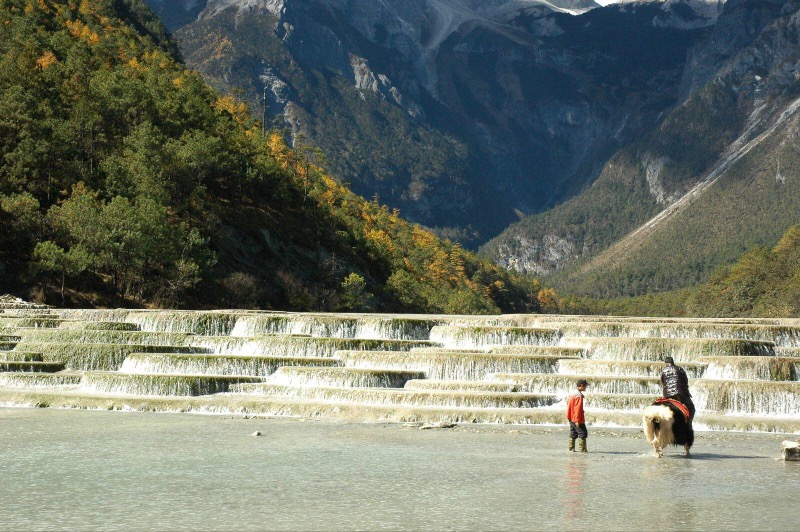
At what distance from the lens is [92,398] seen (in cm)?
4188

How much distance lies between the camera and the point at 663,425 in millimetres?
28391

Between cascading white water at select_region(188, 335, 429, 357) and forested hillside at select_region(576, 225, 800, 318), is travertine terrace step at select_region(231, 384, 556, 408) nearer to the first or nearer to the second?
cascading white water at select_region(188, 335, 429, 357)

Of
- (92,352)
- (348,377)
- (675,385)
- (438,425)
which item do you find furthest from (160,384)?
(675,385)

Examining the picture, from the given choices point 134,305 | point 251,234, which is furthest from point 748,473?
point 251,234

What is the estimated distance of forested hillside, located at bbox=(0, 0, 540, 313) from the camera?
83.4 metres

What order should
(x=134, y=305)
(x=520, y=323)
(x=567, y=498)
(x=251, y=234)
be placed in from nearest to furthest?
(x=567, y=498)
(x=520, y=323)
(x=134, y=305)
(x=251, y=234)

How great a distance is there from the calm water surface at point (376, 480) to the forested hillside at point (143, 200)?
166ft

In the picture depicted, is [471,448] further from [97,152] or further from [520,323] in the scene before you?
[97,152]

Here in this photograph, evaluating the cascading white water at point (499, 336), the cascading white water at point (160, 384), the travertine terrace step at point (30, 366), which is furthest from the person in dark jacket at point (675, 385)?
the travertine terrace step at point (30, 366)

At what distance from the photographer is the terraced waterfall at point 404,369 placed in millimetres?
39375

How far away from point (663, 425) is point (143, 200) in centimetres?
7110

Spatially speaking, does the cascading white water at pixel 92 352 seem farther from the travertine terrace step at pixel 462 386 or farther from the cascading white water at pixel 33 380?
the travertine terrace step at pixel 462 386

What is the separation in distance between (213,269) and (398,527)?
8072cm

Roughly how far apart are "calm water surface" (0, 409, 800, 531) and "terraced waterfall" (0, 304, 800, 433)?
382 centimetres
